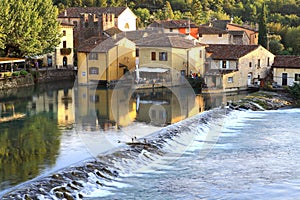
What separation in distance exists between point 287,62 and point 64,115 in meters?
12.2

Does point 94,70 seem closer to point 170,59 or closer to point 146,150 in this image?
point 170,59

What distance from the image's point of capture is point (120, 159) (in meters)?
13.5

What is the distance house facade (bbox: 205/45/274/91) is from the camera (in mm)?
27316

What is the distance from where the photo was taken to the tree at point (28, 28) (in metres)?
29.6

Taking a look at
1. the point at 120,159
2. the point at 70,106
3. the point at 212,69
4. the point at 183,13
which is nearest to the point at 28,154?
the point at 120,159

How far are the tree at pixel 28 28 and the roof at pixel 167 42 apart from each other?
5.07 meters

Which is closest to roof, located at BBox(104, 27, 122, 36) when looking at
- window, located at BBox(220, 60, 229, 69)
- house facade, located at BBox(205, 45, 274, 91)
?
house facade, located at BBox(205, 45, 274, 91)

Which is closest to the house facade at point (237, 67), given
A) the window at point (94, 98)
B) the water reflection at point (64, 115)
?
the water reflection at point (64, 115)

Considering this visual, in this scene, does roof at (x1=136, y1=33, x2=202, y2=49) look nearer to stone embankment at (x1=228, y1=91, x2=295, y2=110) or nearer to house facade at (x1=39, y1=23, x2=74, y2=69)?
house facade at (x1=39, y1=23, x2=74, y2=69)

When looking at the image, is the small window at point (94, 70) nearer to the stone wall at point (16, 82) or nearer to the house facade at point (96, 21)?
the stone wall at point (16, 82)

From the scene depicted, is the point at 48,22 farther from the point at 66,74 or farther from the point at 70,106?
the point at 70,106

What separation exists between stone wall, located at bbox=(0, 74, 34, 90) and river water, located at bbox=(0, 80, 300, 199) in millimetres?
4014

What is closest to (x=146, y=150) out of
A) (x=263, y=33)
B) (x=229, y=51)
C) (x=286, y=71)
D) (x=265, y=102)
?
(x=265, y=102)

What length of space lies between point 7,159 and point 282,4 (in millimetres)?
43663
